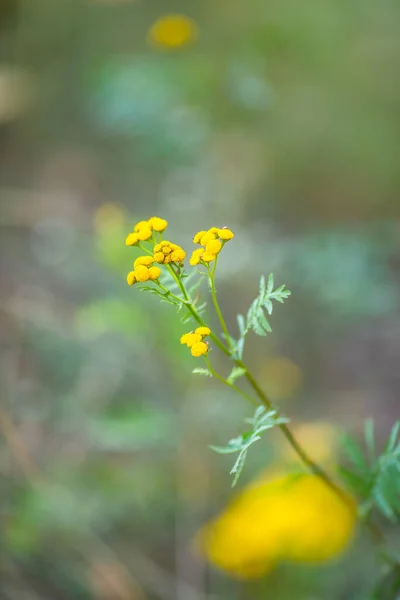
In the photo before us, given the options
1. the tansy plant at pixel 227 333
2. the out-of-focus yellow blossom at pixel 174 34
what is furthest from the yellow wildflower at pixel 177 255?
the out-of-focus yellow blossom at pixel 174 34

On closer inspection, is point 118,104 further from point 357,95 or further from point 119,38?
point 357,95

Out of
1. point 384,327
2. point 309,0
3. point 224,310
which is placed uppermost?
point 309,0

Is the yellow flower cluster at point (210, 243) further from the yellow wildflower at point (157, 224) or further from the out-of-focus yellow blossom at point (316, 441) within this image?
the out-of-focus yellow blossom at point (316, 441)

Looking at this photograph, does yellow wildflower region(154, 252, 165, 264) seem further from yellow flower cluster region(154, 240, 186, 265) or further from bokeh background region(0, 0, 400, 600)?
bokeh background region(0, 0, 400, 600)

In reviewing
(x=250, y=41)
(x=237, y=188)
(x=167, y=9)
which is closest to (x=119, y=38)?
(x=167, y=9)

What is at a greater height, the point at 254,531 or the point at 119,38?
the point at 119,38
